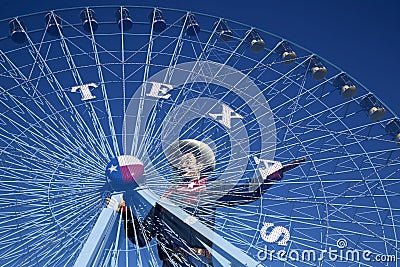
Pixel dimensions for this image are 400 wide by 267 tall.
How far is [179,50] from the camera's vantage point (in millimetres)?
23469

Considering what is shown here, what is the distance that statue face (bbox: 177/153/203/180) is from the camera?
70.0ft

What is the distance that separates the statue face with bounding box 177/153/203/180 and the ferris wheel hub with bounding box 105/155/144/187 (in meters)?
1.67

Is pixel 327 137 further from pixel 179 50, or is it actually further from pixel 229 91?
pixel 179 50

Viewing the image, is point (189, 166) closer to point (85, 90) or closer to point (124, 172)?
point (124, 172)

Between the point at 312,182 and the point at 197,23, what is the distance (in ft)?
23.5

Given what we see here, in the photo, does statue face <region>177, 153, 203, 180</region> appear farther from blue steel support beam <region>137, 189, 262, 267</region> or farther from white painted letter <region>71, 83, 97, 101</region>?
white painted letter <region>71, 83, 97, 101</region>

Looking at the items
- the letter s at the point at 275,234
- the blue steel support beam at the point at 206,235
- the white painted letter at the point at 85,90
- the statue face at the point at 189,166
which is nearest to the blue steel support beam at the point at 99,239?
the blue steel support beam at the point at 206,235

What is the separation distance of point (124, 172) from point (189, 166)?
109 inches

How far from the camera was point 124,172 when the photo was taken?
19.8 meters

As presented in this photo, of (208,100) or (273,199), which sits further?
(208,100)

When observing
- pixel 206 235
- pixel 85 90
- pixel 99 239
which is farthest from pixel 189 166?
pixel 99 239

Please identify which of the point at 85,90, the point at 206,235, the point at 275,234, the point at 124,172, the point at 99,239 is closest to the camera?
the point at 99,239

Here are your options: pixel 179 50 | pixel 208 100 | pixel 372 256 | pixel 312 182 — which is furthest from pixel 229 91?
pixel 372 256

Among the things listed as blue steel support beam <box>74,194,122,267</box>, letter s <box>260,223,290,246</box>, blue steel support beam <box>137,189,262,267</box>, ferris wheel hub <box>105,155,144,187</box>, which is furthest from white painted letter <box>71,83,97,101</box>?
letter s <box>260,223,290,246</box>
